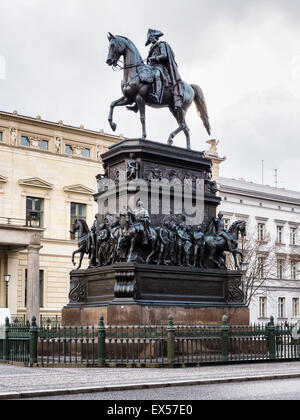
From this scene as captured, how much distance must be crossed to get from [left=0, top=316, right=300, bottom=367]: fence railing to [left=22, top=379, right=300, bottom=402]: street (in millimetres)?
3924

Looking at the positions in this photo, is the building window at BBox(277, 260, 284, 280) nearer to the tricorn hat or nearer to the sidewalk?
the tricorn hat

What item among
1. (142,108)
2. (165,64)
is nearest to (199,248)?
(142,108)

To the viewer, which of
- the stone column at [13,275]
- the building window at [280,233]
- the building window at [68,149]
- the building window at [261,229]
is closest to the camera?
the stone column at [13,275]

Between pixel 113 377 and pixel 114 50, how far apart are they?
437 inches

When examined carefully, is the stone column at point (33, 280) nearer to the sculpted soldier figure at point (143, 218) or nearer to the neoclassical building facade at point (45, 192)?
the neoclassical building facade at point (45, 192)

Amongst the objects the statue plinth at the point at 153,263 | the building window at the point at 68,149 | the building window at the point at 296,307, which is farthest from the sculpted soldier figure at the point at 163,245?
the building window at the point at 296,307

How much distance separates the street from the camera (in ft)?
35.7

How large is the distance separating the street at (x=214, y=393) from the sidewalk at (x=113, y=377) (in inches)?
11.2

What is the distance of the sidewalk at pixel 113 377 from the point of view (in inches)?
459

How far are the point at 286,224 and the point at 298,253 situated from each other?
3350mm

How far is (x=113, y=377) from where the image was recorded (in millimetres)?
13703

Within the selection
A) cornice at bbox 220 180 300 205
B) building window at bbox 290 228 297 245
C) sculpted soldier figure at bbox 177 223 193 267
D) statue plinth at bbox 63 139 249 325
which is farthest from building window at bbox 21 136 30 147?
sculpted soldier figure at bbox 177 223 193 267

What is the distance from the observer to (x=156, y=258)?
1955cm
